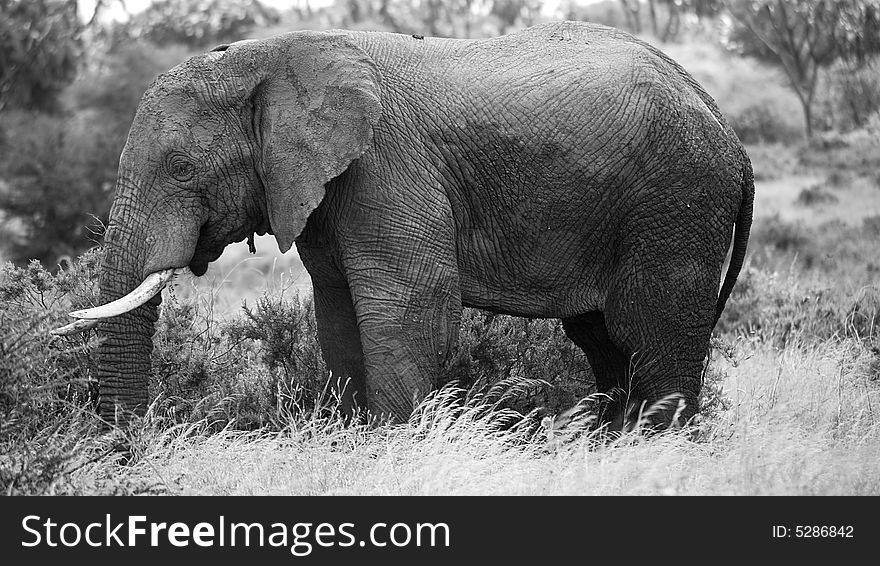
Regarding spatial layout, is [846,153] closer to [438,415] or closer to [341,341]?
[341,341]

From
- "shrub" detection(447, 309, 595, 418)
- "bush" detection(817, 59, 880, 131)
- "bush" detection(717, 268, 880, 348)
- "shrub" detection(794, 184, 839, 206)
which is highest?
"shrub" detection(447, 309, 595, 418)

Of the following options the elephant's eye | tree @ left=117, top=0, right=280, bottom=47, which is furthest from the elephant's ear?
tree @ left=117, top=0, right=280, bottom=47

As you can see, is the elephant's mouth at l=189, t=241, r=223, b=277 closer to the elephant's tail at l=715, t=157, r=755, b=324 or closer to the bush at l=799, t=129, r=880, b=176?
the elephant's tail at l=715, t=157, r=755, b=324

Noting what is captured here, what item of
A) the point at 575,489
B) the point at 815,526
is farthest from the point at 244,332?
the point at 815,526

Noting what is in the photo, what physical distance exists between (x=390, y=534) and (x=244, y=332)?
3.45m

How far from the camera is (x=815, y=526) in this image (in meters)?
5.70

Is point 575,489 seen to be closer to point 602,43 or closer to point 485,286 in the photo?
point 485,286

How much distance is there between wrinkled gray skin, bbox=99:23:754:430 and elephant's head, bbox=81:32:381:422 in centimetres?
1

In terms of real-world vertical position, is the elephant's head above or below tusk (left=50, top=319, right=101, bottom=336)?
above

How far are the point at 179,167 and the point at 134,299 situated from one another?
2.46ft

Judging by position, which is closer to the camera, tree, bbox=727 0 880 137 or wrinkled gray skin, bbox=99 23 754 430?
wrinkled gray skin, bbox=99 23 754 430

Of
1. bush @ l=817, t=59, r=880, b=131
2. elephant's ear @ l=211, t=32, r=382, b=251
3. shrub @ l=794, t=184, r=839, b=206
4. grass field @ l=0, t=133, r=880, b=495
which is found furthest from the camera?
bush @ l=817, t=59, r=880, b=131

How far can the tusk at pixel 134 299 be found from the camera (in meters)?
6.30

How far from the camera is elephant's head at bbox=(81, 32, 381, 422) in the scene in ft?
21.7
